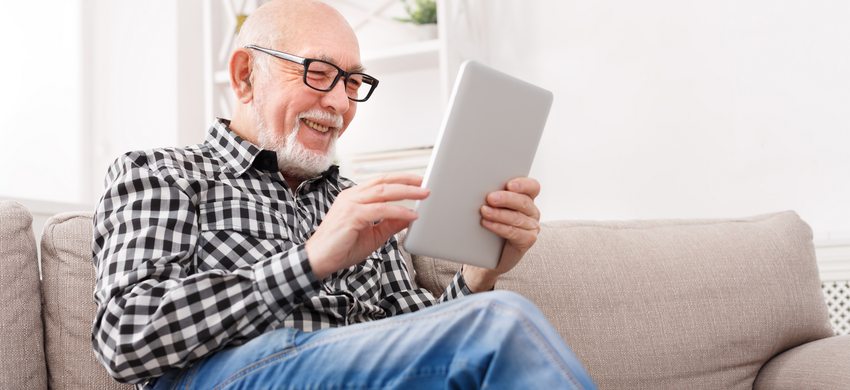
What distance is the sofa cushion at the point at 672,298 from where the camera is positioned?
1.24 m

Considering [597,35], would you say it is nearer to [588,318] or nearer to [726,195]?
[726,195]

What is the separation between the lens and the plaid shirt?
2.45 ft

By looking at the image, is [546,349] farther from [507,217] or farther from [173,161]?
[173,161]

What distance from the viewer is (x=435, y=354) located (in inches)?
25.6

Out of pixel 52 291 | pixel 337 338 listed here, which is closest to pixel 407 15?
pixel 52 291

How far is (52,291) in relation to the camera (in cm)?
105

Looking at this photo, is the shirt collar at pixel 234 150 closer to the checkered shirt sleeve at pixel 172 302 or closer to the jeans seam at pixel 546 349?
the checkered shirt sleeve at pixel 172 302

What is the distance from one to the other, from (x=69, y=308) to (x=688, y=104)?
1.81 metres

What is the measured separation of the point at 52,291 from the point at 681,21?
192cm

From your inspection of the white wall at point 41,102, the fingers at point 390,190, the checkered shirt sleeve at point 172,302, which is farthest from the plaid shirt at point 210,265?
the white wall at point 41,102

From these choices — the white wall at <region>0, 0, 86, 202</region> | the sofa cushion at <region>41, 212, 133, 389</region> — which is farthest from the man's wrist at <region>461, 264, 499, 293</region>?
the white wall at <region>0, 0, 86, 202</region>

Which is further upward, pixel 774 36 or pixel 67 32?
pixel 774 36

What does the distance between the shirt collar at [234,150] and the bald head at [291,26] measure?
0.63 ft

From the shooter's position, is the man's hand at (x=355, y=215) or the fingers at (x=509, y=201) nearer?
the man's hand at (x=355, y=215)
